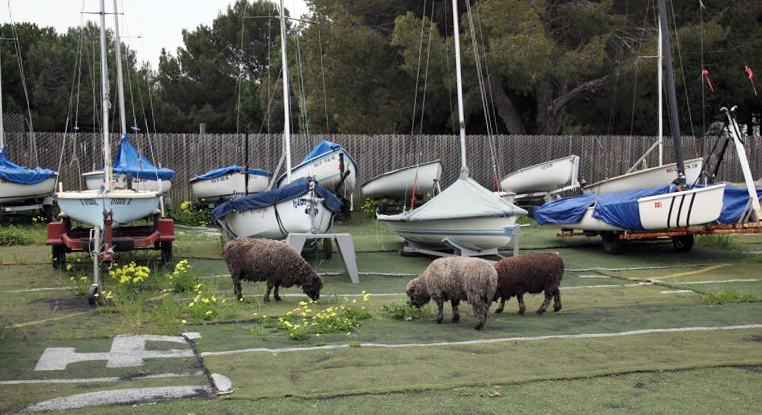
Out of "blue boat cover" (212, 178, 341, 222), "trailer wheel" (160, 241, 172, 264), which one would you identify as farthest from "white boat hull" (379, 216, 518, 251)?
"trailer wheel" (160, 241, 172, 264)

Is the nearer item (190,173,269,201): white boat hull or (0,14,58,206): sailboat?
(0,14,58,206): sailboat

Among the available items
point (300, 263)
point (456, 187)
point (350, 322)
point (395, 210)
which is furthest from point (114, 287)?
point (395, 210)

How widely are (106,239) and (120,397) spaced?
271 inches

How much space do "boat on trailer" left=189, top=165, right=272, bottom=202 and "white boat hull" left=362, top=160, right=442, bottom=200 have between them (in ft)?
11.3

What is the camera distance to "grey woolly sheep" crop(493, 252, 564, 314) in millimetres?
10594

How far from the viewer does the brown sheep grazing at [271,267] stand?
11.4 m

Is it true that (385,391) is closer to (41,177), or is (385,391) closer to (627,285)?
(627,285)

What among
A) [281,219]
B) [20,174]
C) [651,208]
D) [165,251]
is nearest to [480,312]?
[281,219]

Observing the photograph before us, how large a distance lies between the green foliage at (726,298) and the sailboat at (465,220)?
4442 millimetres

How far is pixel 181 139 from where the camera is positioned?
26656 mm

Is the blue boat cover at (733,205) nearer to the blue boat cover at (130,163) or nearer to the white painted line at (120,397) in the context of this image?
the white painted line at (120,397)

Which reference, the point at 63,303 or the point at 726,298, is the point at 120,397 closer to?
the point at 63,303

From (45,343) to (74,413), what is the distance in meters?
2.87

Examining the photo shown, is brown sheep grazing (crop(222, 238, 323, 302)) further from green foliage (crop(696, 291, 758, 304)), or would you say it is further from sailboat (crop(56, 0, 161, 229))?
green foliage (crop(696, 291, 758, 304))
